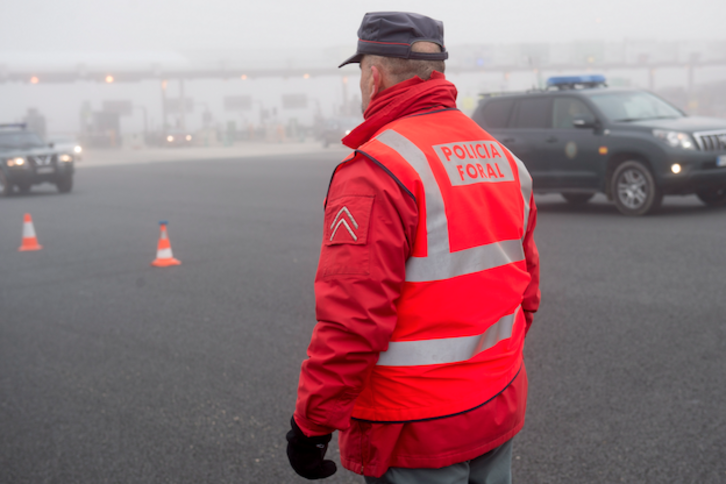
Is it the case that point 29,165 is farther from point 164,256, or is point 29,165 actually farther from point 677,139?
point 677,139

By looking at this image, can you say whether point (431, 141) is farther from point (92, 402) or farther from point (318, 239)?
point (318, 239)

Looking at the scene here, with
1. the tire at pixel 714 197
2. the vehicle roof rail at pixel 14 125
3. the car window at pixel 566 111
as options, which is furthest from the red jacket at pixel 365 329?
the vehicle roof rail at pixel 14 125

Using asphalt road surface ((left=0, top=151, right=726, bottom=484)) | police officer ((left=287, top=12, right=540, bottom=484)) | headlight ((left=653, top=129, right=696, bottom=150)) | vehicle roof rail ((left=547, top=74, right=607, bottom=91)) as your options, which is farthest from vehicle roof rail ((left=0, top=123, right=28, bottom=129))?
police officer ((left=287, top=12, right=540, bottom=484))

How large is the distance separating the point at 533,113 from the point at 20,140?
14.7m

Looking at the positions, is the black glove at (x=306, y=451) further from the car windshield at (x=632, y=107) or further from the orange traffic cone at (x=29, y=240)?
the car windshield at (x=632, y=107)

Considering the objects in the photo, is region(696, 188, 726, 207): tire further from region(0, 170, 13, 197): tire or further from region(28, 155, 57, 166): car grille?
region(0, 170, 13, 197): tire

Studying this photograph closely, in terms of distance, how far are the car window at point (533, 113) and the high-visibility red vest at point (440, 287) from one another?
426 inches

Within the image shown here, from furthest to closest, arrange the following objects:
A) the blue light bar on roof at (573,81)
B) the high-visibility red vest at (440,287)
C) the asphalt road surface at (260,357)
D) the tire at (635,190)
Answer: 1. the blue light bar on roof at (573,81)
2. the tire at (635,190)
3. the asphalt road surface at (260,357)
4. the high-visibility red vest at (440,287)

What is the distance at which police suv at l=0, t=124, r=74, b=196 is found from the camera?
64.4ft

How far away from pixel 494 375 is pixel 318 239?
884 centimetres

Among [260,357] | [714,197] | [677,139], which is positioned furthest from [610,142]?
[260,357]

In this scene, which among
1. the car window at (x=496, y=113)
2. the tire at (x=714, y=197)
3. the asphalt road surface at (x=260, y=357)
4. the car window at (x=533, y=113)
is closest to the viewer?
the asphalt road surface at (x=260, y=357)

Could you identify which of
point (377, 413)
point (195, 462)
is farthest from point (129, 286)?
point (377, 413)

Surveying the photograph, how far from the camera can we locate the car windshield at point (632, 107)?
11633 mm
